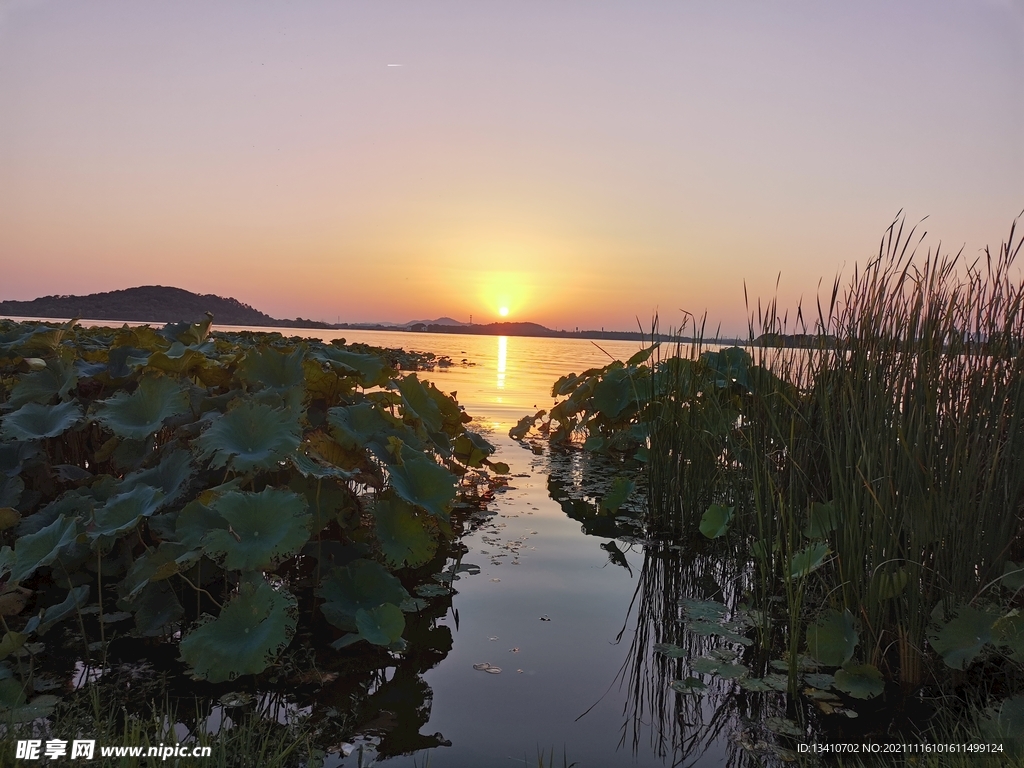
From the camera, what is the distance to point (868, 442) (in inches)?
90.0

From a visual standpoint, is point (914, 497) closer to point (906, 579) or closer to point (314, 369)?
point (906, 579)

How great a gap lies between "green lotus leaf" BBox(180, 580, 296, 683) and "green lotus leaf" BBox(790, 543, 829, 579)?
1703 mm

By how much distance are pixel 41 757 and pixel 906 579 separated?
93.7 inches

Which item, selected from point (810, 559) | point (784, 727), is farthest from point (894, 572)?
point (784, 727)

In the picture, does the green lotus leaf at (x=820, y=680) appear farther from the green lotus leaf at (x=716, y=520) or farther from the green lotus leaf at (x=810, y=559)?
the green lotus leaf at (x=716, y=520)

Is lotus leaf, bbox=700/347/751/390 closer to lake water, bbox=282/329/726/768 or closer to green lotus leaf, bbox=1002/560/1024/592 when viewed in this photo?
lake water, bbox=282/329/726/768

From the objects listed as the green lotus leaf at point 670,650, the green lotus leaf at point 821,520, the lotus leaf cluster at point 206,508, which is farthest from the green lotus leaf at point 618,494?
the green lotus leaf at point 670,650

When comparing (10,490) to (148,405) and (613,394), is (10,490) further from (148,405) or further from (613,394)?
(613,394)

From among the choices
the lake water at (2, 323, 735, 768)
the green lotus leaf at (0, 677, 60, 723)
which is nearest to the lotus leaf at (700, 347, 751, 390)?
the lake water at (2, 323, 735, 768)

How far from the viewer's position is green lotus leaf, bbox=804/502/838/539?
249 cm

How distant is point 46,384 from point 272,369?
109cm

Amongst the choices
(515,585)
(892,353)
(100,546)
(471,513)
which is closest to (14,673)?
(100,546)

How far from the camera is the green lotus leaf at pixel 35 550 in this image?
2.10 metres

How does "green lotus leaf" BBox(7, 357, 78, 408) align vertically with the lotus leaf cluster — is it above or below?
above
